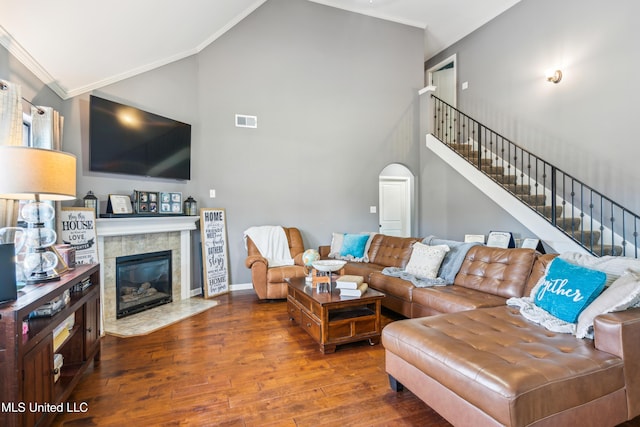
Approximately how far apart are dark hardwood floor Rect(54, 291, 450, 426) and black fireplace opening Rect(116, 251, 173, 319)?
826mm

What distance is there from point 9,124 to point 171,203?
7.18 feet

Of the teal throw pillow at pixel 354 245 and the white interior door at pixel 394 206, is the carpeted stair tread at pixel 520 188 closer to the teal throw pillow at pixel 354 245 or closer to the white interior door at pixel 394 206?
the white interior door at pixel 394 206

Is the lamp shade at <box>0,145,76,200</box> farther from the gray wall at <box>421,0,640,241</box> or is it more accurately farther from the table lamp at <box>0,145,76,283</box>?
the gray wall at <box>421,0,640,241</box>

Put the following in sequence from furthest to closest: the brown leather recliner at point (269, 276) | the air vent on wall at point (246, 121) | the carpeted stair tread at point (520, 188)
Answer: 1. the carpeted stair tread at point (520, 188)
2. the air vent on wall at point (246, 121)
3. the brown leather recliner at point (269, 276)

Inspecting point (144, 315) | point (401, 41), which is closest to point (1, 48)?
point (144, 315)

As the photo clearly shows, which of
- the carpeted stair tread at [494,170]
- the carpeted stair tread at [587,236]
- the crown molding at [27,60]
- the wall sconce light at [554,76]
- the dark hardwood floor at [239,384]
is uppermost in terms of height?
the wall sconce light at [554,76]

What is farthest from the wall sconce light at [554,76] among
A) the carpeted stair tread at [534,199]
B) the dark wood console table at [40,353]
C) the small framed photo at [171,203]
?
the dark wood console table at [40,353]

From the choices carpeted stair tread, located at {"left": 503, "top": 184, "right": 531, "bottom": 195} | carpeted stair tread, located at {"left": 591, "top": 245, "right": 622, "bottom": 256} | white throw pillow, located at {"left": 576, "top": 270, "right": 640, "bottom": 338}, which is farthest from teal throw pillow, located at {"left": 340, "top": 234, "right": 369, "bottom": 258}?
white throw pillow, located at {"left": 576, "top": 270, "right": 640, "bottom": 338}

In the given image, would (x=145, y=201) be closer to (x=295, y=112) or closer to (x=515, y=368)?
(x=295, y=112)

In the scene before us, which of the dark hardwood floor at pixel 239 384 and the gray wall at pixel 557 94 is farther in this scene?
the gray wall at pixel 557 94

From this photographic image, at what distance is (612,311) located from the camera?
1.72m

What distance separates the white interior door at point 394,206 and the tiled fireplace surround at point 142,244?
3.90 metres

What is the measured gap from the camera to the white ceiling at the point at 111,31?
2.39m

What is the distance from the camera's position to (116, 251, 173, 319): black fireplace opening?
368 centimetres
